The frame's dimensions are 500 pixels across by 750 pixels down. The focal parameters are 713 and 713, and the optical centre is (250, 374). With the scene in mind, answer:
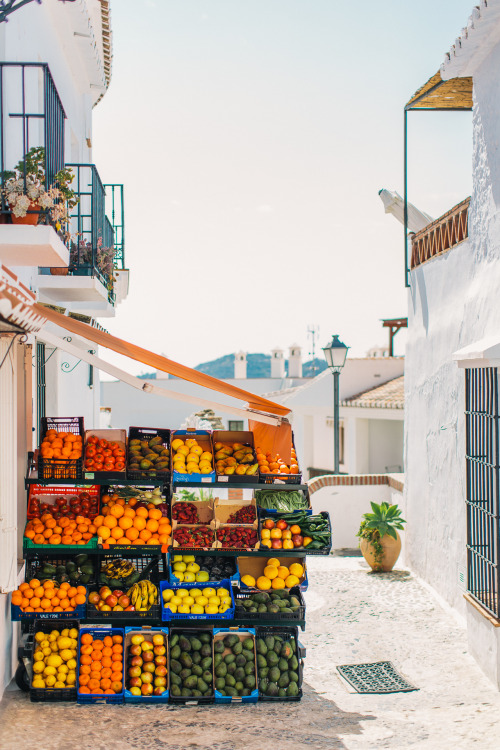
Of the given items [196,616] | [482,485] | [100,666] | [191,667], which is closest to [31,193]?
[196,616]

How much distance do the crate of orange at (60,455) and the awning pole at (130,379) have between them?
2.26 ft

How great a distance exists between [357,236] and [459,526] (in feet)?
64.2

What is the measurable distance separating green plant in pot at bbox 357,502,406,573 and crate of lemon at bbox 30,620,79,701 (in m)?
5.91

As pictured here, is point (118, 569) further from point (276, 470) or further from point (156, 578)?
point (276, 470)

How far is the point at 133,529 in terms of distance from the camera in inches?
241

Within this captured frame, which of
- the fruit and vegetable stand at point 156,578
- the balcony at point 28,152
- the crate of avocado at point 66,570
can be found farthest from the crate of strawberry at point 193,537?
the balcony at point 28,152

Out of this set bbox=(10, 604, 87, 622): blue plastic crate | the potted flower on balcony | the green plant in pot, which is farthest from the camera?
the green plant in pot

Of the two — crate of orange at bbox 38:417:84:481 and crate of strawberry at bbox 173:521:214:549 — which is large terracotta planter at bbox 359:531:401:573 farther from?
crate of orange at bbox 38:417:84:481

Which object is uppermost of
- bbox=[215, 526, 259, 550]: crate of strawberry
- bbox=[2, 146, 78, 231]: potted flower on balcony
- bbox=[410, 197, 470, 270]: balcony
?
bbox=[410, 197, 470, 270]: balcony

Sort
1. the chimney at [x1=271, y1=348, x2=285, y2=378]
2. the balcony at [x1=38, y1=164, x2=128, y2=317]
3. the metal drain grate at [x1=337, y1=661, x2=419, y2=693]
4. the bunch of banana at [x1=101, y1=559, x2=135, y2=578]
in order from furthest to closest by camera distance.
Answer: the chimney at [x1=271, y1=348, x2=285, y2=378] < the balcony at [x1=38, y1=164, x2=128, y2=317] < the bunch of banana at [x1=101, y1=559, x2=135, y2=578] < the metal drain grate at [x1=337, y1=661, x2=419, y2=693]

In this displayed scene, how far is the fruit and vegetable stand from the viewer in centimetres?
589

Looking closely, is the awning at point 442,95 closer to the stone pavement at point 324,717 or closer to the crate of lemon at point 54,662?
the stone pavement at point 324,717

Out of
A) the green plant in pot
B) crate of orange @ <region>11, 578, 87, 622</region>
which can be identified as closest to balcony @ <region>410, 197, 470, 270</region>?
the green plant in pot

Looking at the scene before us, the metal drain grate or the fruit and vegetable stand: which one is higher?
the fruit and vegetable stand
